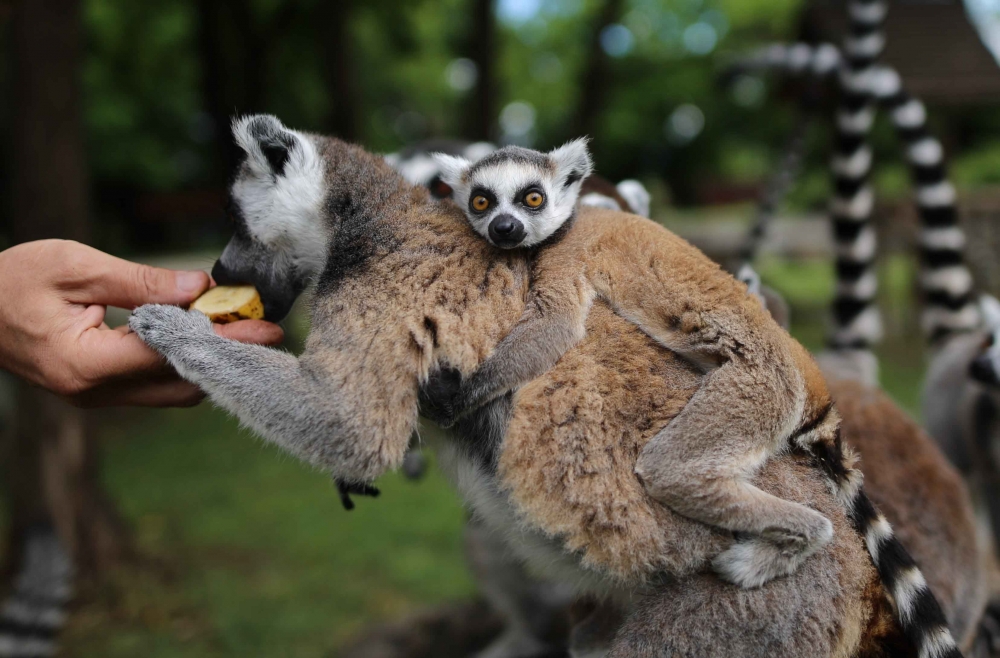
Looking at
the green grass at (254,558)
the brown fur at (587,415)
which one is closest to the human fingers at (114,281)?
the brown fur at (587,415)

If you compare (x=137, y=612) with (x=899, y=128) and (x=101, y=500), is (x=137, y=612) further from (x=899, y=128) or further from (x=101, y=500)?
(x=899, y=128)

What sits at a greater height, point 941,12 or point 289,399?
point 941,12

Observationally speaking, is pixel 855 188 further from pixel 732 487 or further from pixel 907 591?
pixel 732 487

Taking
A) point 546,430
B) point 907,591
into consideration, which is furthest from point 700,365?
point 907,591

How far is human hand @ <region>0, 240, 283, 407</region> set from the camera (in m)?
2.30

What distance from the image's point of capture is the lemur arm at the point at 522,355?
211 cm

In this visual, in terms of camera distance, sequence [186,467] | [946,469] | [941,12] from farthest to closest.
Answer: [941,12] < [186,467] < [946,469]

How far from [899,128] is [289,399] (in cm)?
461

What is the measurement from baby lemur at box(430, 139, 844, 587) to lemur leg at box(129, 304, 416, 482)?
232 millimetres

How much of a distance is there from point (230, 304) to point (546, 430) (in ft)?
3.68

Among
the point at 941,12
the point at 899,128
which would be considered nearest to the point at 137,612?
the point at 899,128

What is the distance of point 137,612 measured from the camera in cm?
584

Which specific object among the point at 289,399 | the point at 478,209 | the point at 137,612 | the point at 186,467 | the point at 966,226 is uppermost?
the point at 478,209

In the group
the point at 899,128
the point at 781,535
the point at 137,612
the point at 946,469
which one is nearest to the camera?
the point at 781,535
